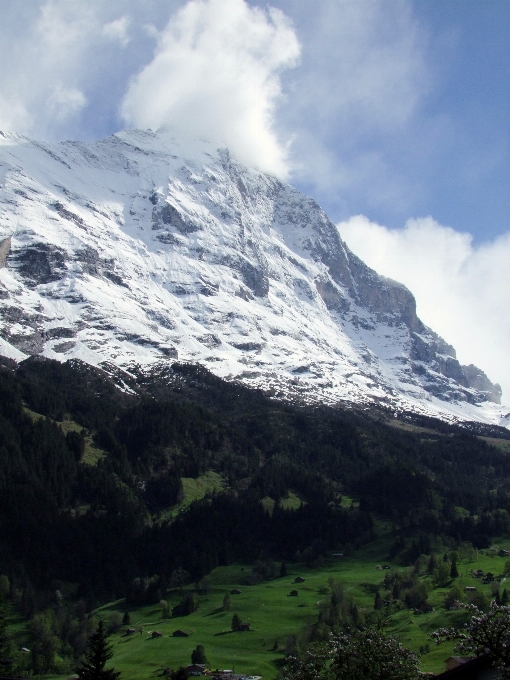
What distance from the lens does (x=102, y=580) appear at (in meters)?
184

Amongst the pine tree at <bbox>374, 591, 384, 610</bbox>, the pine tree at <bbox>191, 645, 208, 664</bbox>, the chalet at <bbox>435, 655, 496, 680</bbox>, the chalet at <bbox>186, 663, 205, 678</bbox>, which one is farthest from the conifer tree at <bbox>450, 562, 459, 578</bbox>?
the chalet at <bbox>435, 655, 496, 680</bbox>

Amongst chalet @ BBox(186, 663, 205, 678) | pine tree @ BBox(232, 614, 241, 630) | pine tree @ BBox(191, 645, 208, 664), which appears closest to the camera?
chalet @ BBox(186, 663, 205, 678)

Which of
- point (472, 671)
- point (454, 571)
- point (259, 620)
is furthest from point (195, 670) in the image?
point (472, 671)

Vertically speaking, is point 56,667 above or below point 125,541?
below

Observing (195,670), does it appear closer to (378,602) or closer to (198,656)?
(198,656)

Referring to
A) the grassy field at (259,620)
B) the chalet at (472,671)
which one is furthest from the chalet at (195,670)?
the chalet at (472,671)

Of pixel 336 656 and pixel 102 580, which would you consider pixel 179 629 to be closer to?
pixel 102 580

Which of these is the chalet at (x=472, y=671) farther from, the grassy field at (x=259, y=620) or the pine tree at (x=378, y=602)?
the pine tree at (x=378, y=602)

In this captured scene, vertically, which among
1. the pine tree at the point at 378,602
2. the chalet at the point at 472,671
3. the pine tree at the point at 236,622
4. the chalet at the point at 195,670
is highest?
the chalet at the point at 472,671

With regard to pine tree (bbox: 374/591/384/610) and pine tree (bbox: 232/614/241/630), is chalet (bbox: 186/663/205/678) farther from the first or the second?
pine tree (bbox: 374/591/384/610)

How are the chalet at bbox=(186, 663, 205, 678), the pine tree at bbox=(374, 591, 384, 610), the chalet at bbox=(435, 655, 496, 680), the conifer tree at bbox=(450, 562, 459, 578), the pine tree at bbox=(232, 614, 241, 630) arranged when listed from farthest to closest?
1. the conifer tree at bbox=(450, 562, 459, 578)
2. the pine tree at bbox=(374, 591, 384, 610)
3. the pine tree at bbox=(232, 614, 241, 630)
4. the chalet at bbox=(186, 663, 205, 678)
5. the chalet at bbox=(435, 655, 496, 680)

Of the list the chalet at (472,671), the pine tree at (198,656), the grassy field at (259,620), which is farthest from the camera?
the grassy field at (259,620)

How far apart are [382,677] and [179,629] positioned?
111 m

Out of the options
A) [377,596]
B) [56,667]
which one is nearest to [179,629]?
[56,667]
